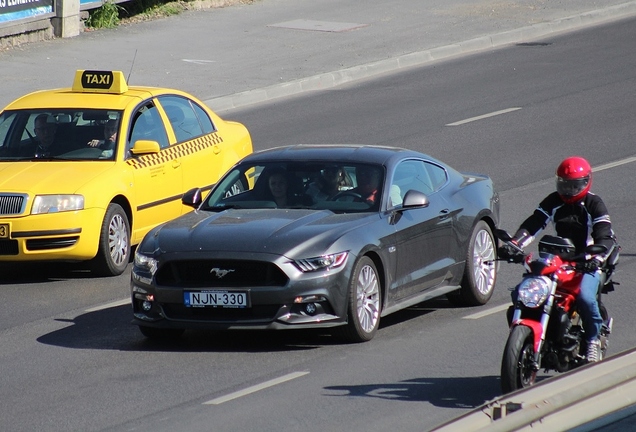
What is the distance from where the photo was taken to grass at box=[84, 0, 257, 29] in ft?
91.2

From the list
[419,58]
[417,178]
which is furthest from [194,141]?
[419,58]

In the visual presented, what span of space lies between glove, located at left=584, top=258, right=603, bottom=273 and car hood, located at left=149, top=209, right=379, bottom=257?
2108 mm

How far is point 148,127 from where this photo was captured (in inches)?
509

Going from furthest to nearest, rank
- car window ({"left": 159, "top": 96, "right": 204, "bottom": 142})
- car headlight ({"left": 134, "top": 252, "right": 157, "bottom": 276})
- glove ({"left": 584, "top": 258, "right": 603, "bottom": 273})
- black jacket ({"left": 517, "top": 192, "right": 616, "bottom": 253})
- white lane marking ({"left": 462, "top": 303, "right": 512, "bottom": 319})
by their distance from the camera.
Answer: car window ({"left": 159, "top": 96, "right": 204, "bottom": 142}), white lane marking ({"left": 462, "top": 303, "right": 512, "bottom": 319}), car headlight ({"left": 134, "top": 252, "right": 157, "bottom": 276}), black jacket ({"left": 517, "top": 192, "right": 616, "bottom": 253}), glove ({"left": 584, "top": 258, "right": 603, "bottom": 273})

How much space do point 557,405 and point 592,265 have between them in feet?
13.4

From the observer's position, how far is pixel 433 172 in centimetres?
1088

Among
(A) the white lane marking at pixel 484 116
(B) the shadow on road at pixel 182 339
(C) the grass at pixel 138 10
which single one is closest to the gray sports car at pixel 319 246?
(B) the shadow on road at pixel 182 339

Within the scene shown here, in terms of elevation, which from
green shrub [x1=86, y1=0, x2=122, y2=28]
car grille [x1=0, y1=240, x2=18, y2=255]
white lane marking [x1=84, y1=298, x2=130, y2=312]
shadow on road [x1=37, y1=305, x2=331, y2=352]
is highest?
green shrub [x1=86, y1=0, x2=122, y2=28]

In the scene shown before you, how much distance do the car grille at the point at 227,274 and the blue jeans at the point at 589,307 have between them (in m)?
2.03

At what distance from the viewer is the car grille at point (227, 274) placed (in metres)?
9.12

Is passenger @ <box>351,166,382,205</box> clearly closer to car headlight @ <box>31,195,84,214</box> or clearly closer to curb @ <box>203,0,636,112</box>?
car headlight @ <box>31,195,84,214</box>

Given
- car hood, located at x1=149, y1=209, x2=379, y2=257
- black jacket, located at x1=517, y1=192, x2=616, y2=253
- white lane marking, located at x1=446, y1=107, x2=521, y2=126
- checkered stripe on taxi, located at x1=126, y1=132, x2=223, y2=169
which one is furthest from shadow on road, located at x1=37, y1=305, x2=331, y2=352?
white lane marking, located at x1=446, y1=107, x2=521, y2=126

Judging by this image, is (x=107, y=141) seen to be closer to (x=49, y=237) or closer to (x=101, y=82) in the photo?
(x=101, y=82)

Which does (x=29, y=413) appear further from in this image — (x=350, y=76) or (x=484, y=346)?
(x=350, y=76)
